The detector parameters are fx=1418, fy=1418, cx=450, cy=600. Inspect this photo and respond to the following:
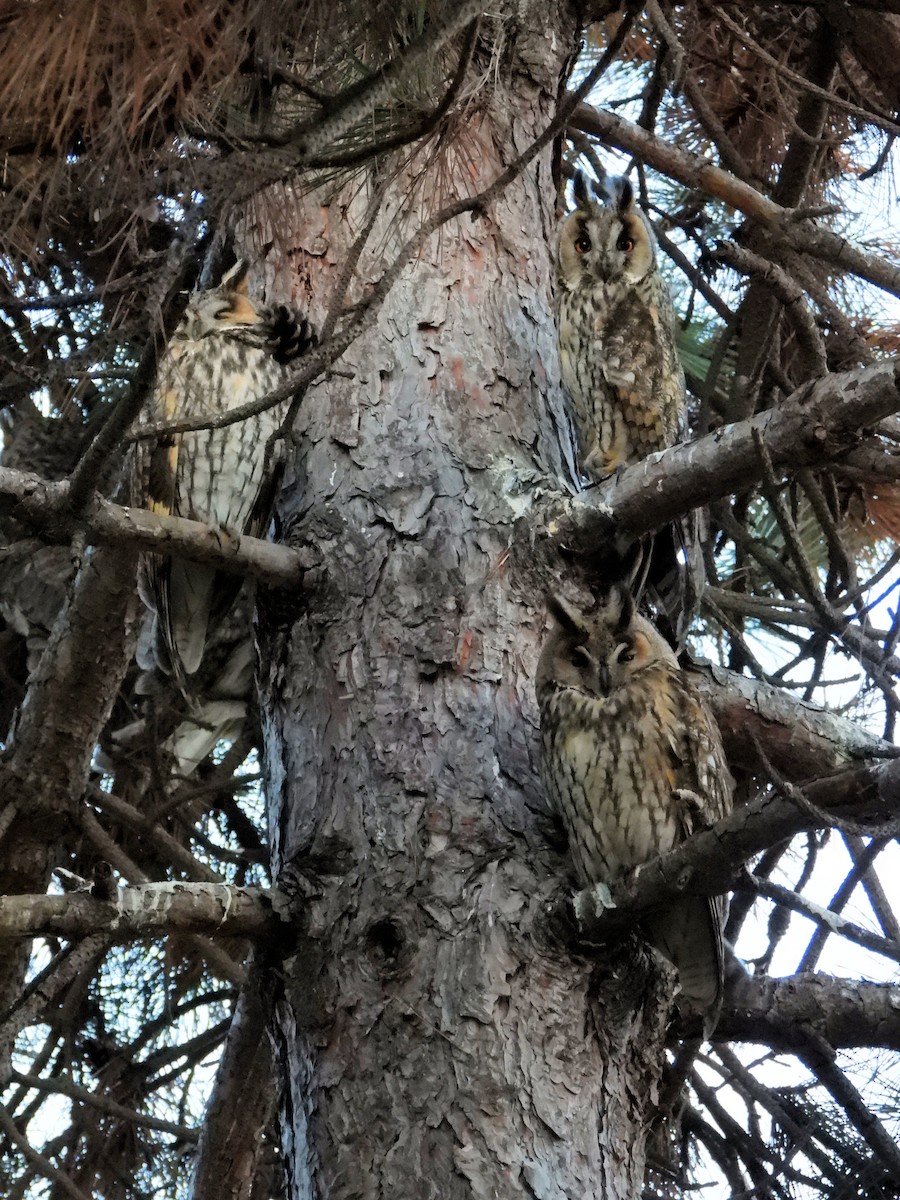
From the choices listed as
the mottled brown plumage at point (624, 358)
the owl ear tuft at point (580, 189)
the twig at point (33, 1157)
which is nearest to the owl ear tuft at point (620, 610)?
the mottled brown plumage at point (624, 358)

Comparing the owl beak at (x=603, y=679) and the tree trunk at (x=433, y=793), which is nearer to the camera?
the tree trunk at (x=433, y=793)

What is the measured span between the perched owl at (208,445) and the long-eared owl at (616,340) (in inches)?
28.7

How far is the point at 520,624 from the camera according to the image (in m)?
2.38

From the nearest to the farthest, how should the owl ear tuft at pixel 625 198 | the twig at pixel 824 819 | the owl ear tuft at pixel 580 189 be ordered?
the twig at pixel 824 819, the owl ear tuft at pixel 625 198, the owl ear tuft at pixel 580 189

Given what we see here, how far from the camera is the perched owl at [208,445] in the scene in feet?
9.33

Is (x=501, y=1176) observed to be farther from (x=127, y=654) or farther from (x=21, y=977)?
(x=21, y=977)

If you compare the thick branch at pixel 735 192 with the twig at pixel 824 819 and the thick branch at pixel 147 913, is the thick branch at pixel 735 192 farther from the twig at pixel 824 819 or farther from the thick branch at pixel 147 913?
the thick branch at pixel 147 913

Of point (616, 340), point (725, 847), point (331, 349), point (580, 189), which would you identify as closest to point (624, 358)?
point (616, 340)

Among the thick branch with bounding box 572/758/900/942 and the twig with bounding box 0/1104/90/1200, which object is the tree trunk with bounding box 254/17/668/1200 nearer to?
the thick branch with bounding box 572/758/900/942

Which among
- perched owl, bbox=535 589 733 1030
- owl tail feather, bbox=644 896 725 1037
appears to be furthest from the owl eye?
owl tail feather, bbox=644 896 725 1037

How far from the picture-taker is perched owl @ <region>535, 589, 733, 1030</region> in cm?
226

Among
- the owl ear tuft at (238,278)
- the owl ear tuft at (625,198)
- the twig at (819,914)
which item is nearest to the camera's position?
the twig at (819,914)

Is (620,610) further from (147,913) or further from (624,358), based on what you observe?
(147,913)

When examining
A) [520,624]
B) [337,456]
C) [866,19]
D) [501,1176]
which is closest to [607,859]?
[520,624]
